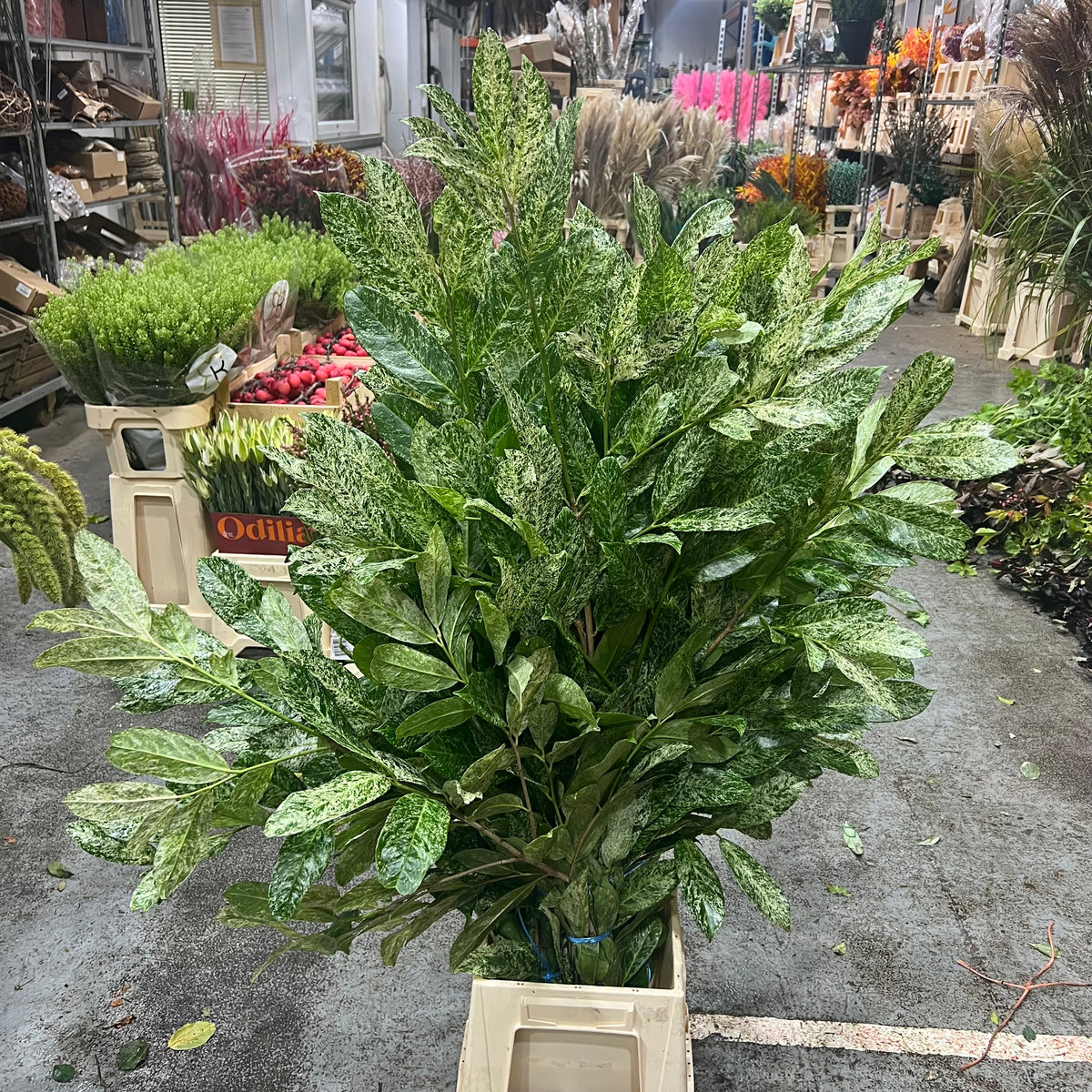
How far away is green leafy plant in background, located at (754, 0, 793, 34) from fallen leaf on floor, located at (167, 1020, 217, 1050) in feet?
21.7

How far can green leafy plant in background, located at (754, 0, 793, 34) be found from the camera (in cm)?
627

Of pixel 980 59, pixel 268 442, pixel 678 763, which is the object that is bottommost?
pixel 268 442

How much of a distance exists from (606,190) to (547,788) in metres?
3.81

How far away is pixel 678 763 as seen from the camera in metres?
0.88

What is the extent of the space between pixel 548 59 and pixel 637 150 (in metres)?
0.96

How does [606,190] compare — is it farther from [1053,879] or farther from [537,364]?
[537,364]

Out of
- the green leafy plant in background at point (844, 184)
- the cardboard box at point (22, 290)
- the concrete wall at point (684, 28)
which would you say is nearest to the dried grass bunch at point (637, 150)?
the concrete wall at point (684, 28)

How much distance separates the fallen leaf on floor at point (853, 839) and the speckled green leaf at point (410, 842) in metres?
1.64

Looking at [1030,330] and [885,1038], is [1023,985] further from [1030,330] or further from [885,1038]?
[1030,330]

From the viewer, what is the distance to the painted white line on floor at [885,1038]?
1.59 meters

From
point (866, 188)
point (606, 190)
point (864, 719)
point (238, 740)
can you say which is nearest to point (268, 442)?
point (238, 740)

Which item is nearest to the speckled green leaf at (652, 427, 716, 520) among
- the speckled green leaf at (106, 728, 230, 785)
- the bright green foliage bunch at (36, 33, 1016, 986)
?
the bright green foliage bunch at (36, 33, 1016, 986)

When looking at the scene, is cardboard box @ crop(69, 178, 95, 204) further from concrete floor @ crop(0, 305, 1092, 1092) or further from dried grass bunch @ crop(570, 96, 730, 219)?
concrete floor @ crop(0, 305, 1092, 1092)

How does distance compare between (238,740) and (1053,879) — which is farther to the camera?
(1053,879)
